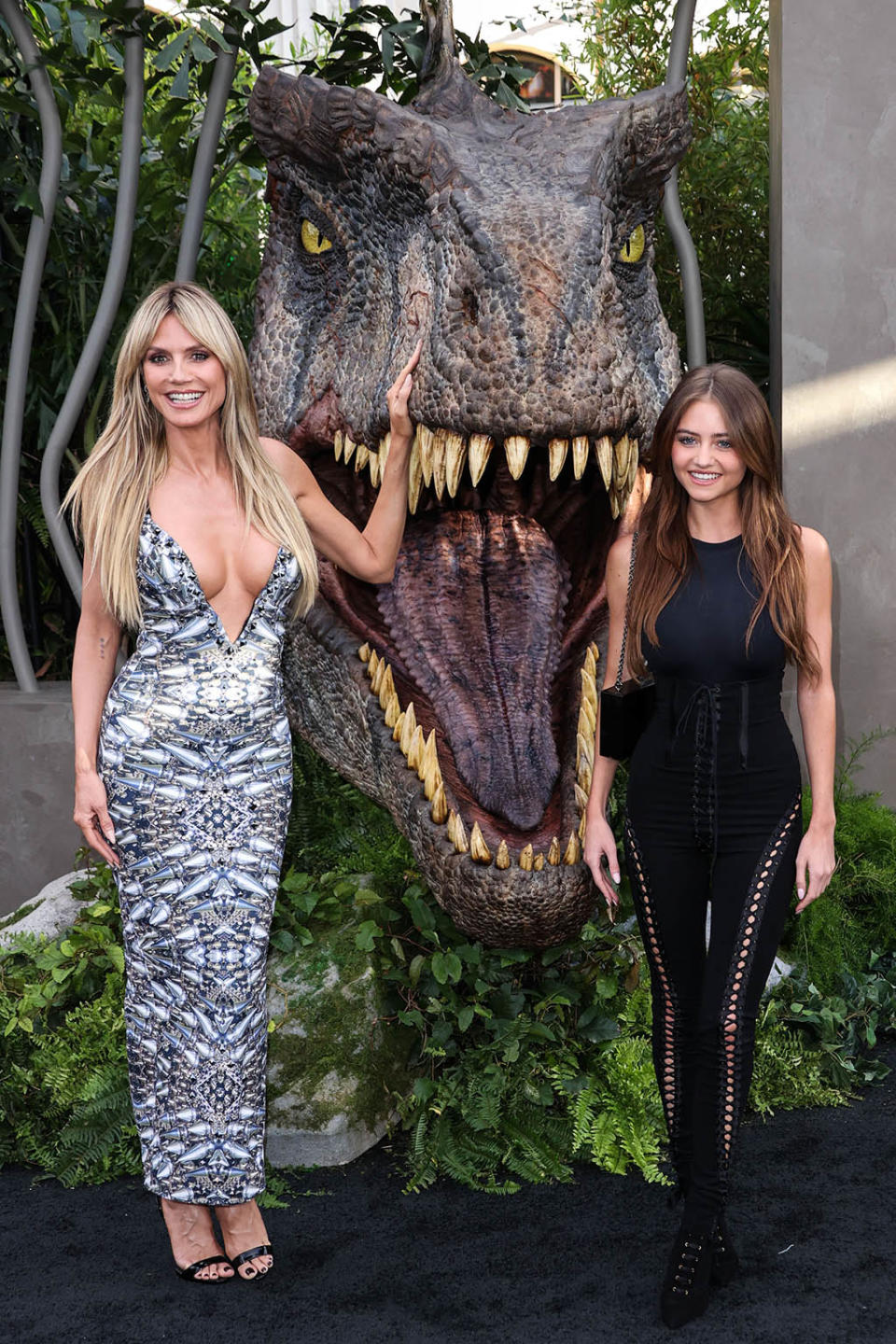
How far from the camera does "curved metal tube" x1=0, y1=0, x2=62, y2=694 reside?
4555 mm

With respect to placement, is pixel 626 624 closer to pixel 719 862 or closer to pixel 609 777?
pixel 609 777

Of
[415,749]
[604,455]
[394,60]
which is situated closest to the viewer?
[604,455]

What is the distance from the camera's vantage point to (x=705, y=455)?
8.57 ft

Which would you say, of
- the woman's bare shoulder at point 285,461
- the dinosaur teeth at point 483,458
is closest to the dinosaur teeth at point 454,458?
the dinosaur teeth at point 483,458

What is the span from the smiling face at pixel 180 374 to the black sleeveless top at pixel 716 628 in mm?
1069

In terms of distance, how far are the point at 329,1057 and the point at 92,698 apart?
124cm

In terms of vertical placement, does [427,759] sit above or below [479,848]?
above

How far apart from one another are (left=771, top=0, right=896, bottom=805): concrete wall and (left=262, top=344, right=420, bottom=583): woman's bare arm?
2183 mm

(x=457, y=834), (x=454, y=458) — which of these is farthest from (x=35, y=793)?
(x=454, y=458)

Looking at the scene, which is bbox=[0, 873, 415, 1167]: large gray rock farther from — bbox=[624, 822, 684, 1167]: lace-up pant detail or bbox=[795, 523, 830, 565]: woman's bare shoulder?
bbox=[795, 523, 830, 565]: woman's bare shoulder

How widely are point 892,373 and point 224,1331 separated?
373 cm

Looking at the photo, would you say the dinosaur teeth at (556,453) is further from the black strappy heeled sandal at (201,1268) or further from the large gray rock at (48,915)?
the large gray rock at (48,915)

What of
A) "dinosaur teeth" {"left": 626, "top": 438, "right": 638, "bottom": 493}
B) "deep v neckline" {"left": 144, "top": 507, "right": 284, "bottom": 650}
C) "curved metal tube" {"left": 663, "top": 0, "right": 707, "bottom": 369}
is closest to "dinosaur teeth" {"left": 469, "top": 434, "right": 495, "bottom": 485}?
"dinosaur teeth" {"left": 626, "top": 438, "right": 638, "bottom": 493}

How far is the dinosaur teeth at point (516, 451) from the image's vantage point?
107 inches
